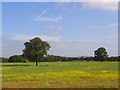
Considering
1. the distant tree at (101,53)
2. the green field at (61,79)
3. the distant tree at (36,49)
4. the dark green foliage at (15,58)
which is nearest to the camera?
the green field at (61,79)

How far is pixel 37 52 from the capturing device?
257ft

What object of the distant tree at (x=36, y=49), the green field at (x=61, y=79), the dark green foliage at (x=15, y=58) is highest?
the distant tree at (x=36, y=49)

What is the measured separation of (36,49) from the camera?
79.2 meters

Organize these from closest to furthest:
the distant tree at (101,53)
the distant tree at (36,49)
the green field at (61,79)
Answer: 1. the green field at (61,79)
2. the distant tree at (101,53)
3. the distant tree at (36,49)

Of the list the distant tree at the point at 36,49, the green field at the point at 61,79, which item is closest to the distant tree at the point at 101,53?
the distant tree at the point at 36,49

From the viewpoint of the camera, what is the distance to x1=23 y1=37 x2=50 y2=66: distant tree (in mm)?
77500

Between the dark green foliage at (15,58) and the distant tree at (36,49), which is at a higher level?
the distant tree at (36,49)

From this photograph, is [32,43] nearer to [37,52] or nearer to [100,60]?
[37,52]

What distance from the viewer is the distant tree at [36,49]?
7750 centimetres

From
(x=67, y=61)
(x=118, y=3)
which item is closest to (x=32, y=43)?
(x=67, y=61)

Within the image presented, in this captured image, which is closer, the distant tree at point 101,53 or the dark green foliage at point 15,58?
the distant tree at point 101,53

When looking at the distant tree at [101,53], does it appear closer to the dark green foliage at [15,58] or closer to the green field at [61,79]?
the green field at [61,79]

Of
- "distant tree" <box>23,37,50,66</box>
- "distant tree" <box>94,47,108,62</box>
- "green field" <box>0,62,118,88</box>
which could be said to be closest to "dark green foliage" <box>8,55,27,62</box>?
"distant tree" <box>23,37,50,66</box>

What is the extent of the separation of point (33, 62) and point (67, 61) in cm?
1310
